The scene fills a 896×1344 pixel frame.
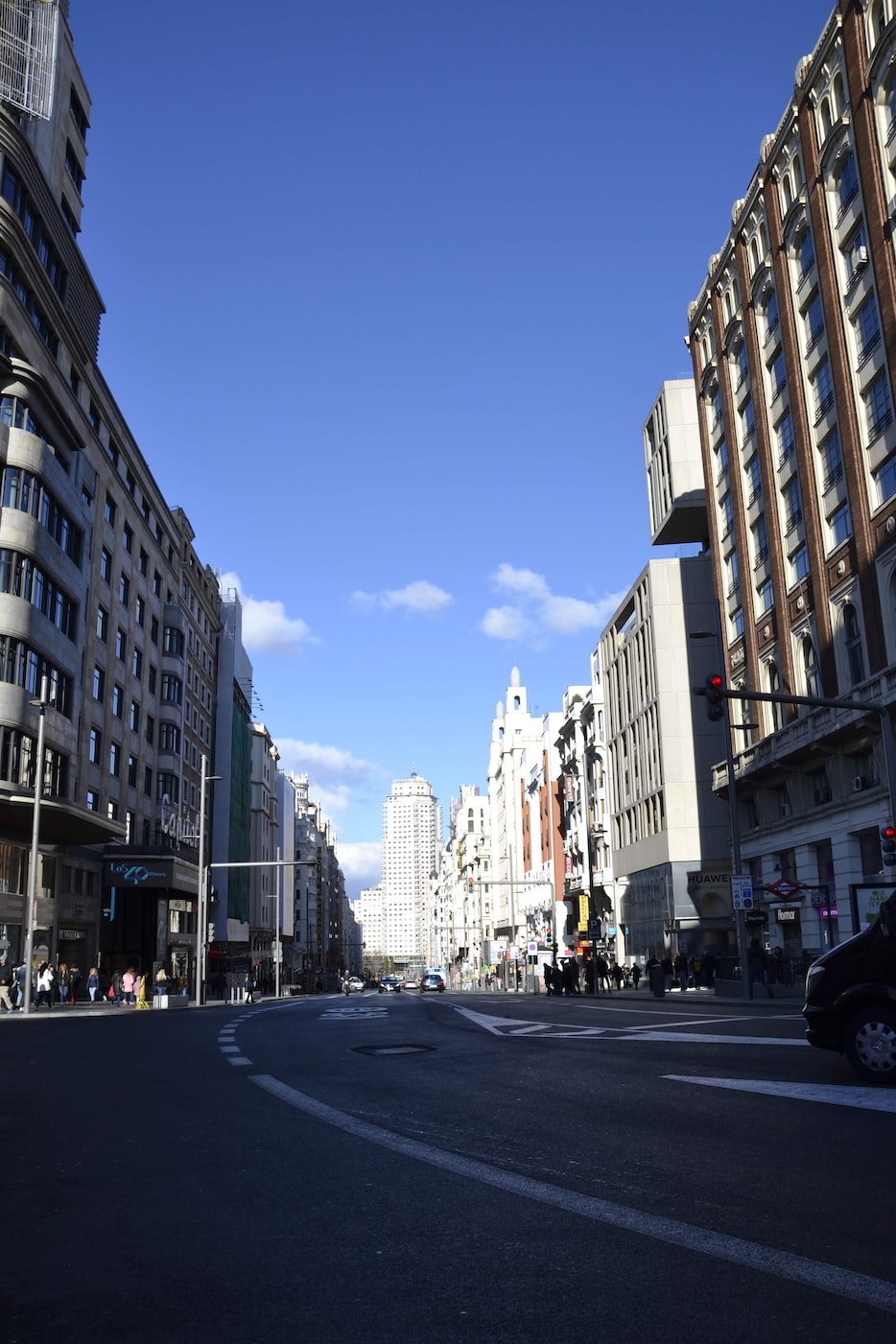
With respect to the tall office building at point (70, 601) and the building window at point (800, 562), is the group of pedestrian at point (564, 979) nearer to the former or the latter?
the building window at point (800, 562)

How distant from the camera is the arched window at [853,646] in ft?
117

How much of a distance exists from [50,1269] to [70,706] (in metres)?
44.8

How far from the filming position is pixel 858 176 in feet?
115

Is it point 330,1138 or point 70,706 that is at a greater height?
point 70,706

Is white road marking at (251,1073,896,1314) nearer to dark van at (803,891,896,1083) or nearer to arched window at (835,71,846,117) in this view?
dark van at (803,891,896,1083)

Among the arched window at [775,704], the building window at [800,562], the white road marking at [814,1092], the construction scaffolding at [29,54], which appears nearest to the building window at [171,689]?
the construction scaffolding at [29,54]

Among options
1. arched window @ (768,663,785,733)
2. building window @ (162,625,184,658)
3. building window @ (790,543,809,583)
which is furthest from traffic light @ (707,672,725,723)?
building window @ (162,625,184,658)

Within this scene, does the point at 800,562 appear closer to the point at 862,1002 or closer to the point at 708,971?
the point at 708,971

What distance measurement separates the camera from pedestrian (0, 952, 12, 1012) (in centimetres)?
3508

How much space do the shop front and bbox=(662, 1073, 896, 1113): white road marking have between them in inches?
1745

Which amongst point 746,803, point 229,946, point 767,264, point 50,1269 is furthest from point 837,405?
point 229,946

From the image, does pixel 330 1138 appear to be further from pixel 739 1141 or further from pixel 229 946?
pixel 229 946

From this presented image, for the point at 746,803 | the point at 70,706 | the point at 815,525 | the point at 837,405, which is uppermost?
the point at 837,405

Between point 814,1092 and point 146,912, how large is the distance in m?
55.2
